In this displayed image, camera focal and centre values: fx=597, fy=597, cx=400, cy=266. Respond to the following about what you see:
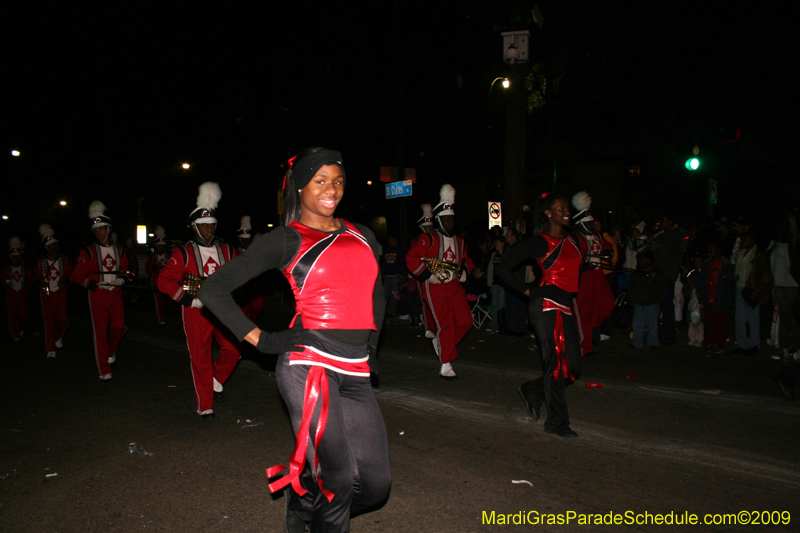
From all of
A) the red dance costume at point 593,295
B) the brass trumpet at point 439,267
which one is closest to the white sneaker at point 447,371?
the brass trumpet at point 439,267

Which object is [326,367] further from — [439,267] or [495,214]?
[495,214]

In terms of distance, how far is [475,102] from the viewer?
2931 centimetres

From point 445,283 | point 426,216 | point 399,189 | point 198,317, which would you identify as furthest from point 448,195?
point 399,189

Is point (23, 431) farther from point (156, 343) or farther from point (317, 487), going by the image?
point (156, 343)

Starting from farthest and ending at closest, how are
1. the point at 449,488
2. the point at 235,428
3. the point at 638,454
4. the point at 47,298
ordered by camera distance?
the point at 47,298, the point at 235,428, the point at 638,454, the point at 449,488

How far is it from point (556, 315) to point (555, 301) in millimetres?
120

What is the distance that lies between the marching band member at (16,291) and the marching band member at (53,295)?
178 centimetres

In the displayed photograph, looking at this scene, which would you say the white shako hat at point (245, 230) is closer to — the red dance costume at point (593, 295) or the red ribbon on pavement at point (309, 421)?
the red dance costume at point (593, 295)

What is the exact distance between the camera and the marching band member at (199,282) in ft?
18.4

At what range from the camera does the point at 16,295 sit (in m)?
11.7

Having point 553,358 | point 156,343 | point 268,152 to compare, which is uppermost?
point 268,152

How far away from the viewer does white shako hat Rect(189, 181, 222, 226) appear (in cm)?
604

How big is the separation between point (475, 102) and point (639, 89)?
321 inches

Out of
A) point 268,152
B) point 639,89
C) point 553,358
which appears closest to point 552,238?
point 553,358
